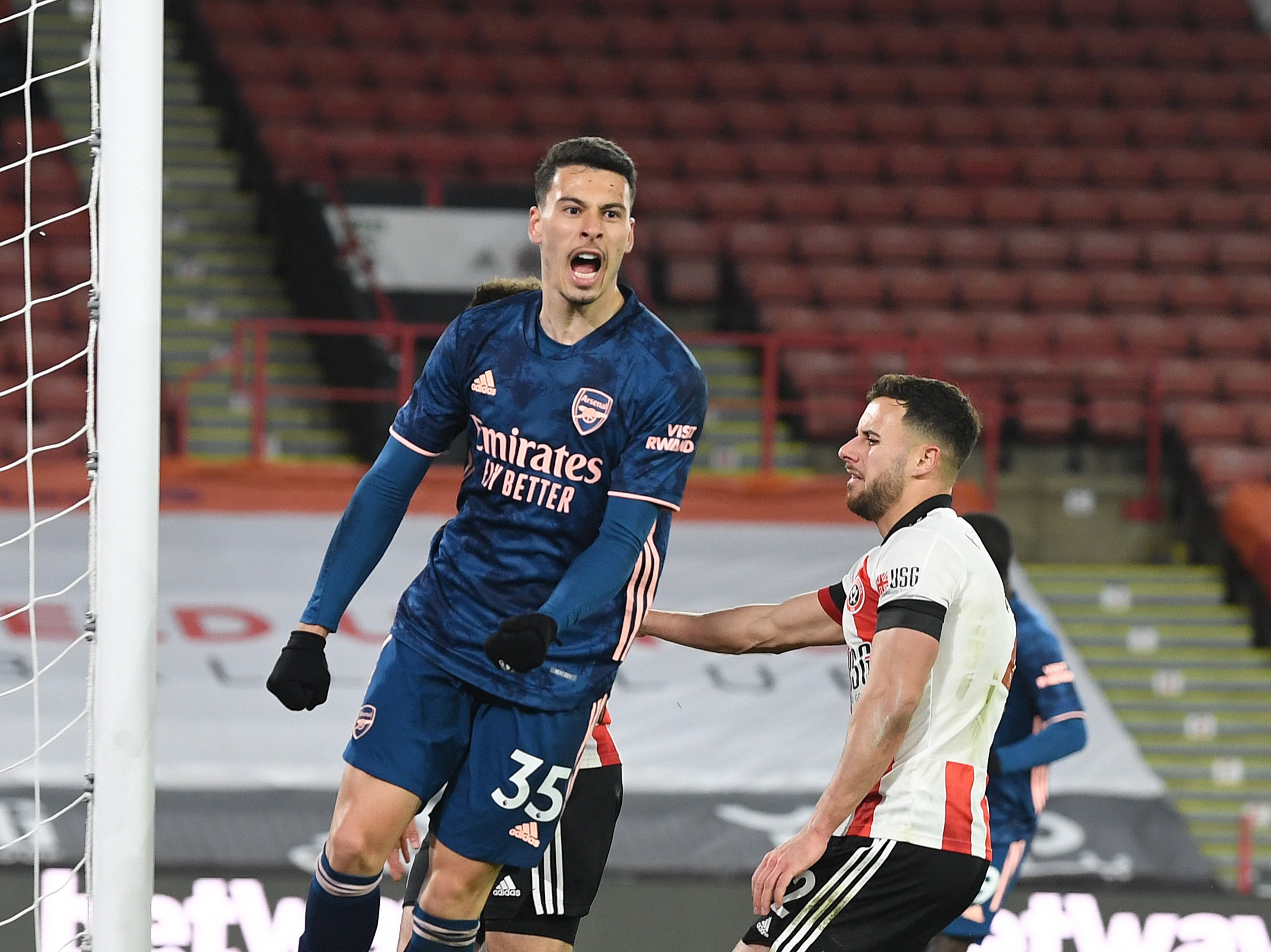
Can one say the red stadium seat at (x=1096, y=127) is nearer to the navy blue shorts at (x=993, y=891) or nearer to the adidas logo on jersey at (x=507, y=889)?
the navy blue shorts at (x=993, y=891)

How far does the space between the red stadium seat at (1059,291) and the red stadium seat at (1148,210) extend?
1.10 m

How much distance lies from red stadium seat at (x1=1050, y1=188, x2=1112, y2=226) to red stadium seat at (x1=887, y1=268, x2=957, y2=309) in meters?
1.47

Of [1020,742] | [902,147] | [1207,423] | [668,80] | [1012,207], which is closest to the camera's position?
[1020,742]

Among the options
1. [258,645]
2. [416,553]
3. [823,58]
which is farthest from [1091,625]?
[823,58]

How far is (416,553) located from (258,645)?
94cm

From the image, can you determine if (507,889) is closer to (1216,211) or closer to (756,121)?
(756,121)

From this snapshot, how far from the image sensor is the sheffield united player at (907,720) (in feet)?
10.3

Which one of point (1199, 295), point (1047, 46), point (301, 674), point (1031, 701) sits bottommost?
point (1031, 701)

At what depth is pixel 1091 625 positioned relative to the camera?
9766 mm

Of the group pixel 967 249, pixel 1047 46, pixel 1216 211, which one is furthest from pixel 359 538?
pixel 1047 46

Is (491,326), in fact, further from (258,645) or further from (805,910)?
(258,645)

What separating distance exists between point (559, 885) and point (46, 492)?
536 centimetres

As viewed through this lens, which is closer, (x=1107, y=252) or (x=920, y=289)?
(x=920, y=289)

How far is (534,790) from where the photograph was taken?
3314mm
